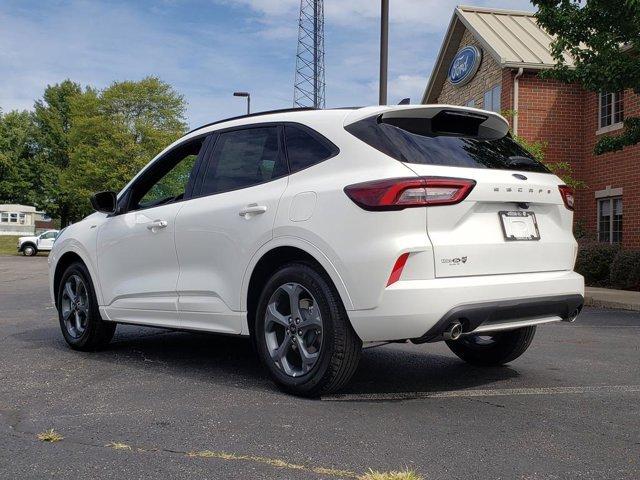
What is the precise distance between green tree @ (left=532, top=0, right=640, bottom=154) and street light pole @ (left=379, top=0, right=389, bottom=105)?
376 centimetres

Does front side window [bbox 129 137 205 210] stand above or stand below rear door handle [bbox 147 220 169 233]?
above

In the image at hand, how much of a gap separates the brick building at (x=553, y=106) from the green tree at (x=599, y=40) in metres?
6.08

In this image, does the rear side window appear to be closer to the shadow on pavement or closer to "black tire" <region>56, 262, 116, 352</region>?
the shadow on pavement

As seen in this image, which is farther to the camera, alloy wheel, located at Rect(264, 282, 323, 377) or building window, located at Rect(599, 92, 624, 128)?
building window, located at Rect(599, 92, 624, 128)

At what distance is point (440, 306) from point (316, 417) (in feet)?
3.05

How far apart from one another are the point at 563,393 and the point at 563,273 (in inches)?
30.9

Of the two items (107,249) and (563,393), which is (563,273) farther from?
(107,249)

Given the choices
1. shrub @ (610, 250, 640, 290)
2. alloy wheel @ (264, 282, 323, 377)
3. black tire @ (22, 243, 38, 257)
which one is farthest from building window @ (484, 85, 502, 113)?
black tire @ (22, 243, 38, 257)

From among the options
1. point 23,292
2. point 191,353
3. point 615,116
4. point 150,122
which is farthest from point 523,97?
point 150,122

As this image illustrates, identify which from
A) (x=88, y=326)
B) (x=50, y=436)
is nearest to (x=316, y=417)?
(x=50, y=436)

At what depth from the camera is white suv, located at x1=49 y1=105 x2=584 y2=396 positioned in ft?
13.8

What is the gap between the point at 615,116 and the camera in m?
19.3

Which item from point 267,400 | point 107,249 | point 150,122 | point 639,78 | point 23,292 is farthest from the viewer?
point 150,122

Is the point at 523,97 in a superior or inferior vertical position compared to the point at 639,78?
superior
